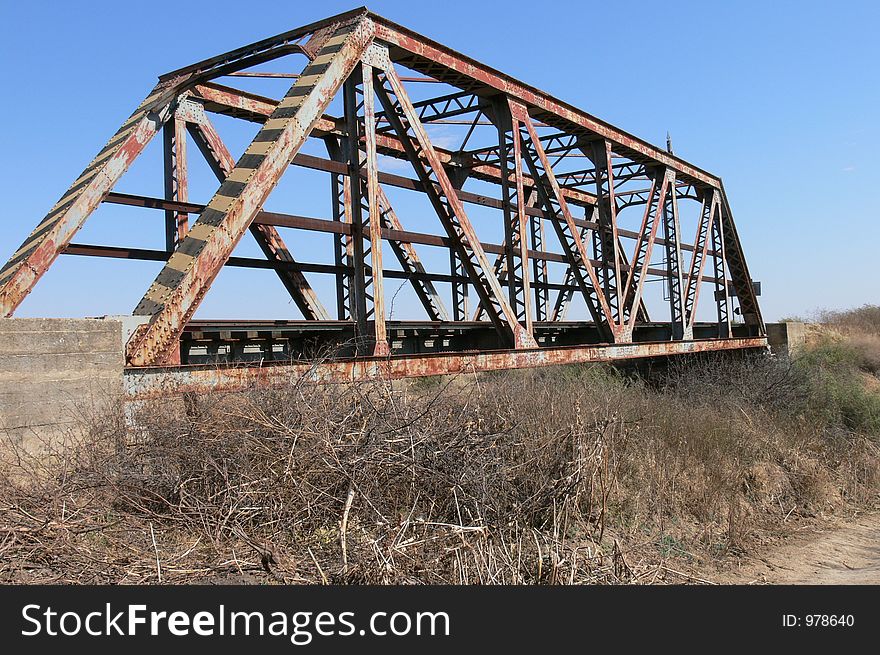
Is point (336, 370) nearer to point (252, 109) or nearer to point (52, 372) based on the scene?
point (52, 372)

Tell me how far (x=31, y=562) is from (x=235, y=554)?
1.45 m

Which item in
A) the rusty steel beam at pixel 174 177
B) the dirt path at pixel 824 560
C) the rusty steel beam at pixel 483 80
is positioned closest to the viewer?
the dirt path at pixel 824 560

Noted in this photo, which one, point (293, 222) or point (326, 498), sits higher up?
point (293, 222)

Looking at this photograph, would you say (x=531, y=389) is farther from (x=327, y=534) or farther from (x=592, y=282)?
→ (x=327, y=534)

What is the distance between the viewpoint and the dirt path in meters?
9.42

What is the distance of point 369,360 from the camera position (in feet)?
29.3

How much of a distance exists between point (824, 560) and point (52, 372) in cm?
1019

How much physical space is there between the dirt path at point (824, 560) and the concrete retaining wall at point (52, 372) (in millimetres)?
7510

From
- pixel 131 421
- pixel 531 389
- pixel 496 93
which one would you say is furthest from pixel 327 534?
pixel 496 93

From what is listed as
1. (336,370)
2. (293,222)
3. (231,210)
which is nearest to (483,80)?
(293,222)

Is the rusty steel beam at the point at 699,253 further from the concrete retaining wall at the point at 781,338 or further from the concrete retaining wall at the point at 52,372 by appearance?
the concrete retaining wall at the point at 52,372

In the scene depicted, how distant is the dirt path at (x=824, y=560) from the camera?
942 cm

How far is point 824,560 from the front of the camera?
10.3 meters

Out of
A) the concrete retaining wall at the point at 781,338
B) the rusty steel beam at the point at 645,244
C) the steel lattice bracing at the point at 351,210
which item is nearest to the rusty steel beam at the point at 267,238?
the steel lattice bracing at the point at 351,210
